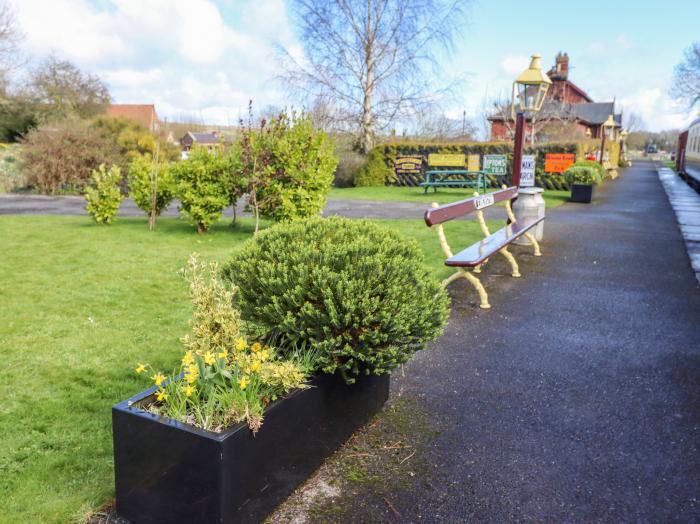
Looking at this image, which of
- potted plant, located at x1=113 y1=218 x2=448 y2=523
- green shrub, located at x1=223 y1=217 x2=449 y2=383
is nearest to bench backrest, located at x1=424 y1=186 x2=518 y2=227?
potted plant, located at x1=113 y1=218 x2=448 y2=523

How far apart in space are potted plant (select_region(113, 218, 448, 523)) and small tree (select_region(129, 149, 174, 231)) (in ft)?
27.9

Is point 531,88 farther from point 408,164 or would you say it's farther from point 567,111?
point 567,111

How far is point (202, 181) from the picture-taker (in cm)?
1027

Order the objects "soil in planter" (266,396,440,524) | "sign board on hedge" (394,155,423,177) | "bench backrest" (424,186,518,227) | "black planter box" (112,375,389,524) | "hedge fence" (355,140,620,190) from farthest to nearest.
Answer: "sign board on hedge" (394,155,423,177)
"hedge fence" (355,140,620,190)
"bench backrest" (424,186,518,227)
"soil in planter" (266,396,440,524)
"black planter box" (112,375,389,524)

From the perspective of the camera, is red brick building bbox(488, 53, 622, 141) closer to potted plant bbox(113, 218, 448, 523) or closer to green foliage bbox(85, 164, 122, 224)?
green foliage bbox(85, 164, 122, 224)

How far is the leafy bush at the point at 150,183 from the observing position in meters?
11.0

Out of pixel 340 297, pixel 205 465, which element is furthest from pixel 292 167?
pixel 205 465

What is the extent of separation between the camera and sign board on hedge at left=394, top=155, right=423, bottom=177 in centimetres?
2653

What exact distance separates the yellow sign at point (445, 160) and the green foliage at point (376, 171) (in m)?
2.19

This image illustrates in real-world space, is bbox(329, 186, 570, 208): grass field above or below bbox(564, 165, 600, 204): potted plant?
below

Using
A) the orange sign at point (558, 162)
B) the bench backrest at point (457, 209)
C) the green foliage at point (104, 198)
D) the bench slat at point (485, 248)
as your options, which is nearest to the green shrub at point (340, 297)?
the bench backrest at point (457, 209)

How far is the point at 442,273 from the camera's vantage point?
7.29m

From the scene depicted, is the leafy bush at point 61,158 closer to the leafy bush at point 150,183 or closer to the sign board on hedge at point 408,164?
the leafy bush at point 150,183

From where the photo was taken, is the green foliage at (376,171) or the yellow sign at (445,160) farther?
the green foliage at (376,171)
